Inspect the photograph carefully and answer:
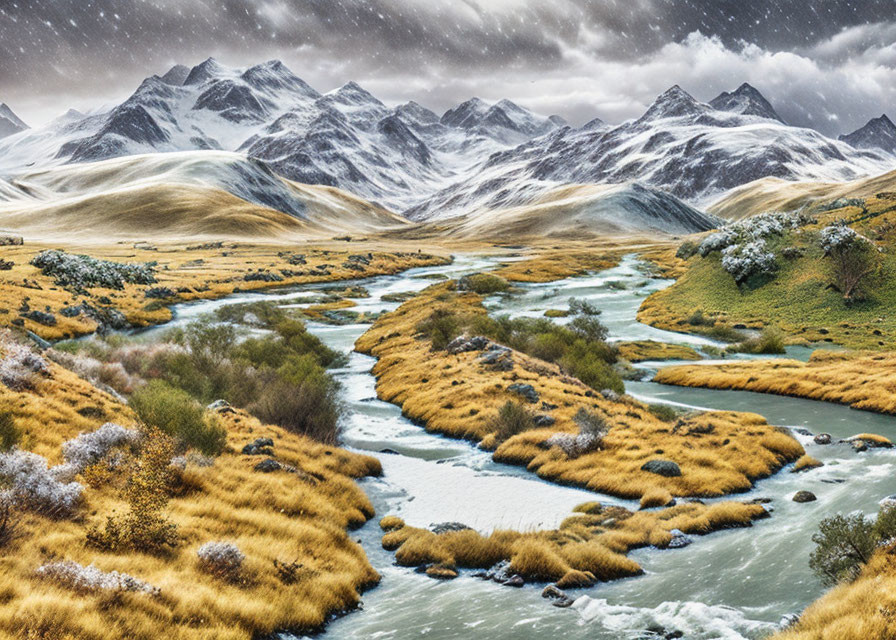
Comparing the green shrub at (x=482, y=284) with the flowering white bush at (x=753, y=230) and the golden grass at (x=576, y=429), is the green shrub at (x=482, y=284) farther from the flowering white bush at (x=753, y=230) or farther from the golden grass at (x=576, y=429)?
the golden grass at (x=576, y=429)

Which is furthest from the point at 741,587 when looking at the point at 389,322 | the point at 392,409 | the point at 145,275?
the point at 145,275

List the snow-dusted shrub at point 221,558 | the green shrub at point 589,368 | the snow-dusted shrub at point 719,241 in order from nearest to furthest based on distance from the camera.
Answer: the snow-dusted shrub at point 221,558 < the green shrub at point 589,368 < the snow-dusted shrub at point 719,241

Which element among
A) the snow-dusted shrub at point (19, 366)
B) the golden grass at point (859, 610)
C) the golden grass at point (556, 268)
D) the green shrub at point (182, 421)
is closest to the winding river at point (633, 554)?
the golden grass at point (859, 610)

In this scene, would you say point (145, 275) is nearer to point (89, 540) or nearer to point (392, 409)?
point (392, 409)

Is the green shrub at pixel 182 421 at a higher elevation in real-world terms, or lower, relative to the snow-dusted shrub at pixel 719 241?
lower

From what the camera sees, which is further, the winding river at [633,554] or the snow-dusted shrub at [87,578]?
the winding river at [633,554]

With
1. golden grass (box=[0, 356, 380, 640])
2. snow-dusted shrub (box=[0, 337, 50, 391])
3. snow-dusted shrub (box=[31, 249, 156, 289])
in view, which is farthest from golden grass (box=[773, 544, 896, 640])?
snow-dusted shrub (box=[31, 249, 156, 289])
